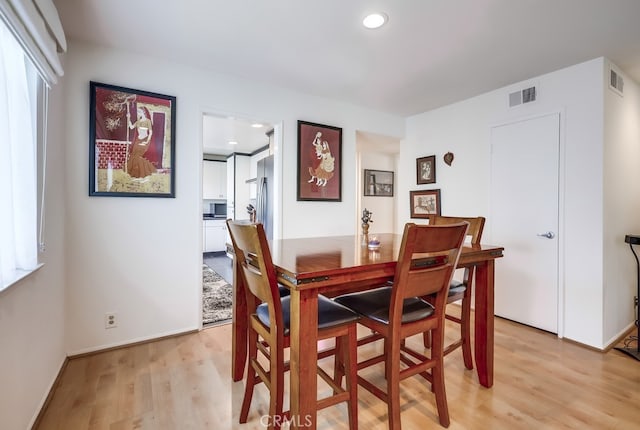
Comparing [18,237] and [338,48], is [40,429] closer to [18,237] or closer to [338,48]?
[18,237]

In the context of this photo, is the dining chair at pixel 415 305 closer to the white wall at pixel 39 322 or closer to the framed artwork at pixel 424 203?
the white wall at pixel 39 322

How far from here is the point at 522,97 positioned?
9.77 feet

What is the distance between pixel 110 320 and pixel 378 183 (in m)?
4.38

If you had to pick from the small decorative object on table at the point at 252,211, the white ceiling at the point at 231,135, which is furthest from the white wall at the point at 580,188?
the white ceiling at the point at 231,135

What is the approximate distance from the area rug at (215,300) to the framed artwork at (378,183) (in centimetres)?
283

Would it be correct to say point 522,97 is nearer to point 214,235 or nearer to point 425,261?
point 425,261

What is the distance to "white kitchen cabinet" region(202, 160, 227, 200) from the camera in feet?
22.4

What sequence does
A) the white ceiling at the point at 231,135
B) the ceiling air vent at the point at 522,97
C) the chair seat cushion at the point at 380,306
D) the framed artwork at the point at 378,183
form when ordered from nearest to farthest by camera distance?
1. the chair seat cushion at the point at 380,306
2. the ceiling air vent at the point at 522,97
3. the white ceiling at the point at 231,135
4. the framed artwork at the point at 378,183

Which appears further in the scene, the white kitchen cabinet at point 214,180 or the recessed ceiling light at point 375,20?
the white kitchen cabinet at point 214,180

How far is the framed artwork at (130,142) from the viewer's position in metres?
2.33

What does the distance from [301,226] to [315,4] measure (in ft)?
6.88

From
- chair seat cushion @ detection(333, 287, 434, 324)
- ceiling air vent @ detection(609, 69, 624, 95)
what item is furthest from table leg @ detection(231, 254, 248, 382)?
ceiling air vent @ detection(609, 69, 624, 95)

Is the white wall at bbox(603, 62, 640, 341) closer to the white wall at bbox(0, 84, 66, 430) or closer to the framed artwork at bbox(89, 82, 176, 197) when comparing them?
the framed artwork at bbox(89, 82, 176, 197)

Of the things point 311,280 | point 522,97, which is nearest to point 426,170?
point 522,97
